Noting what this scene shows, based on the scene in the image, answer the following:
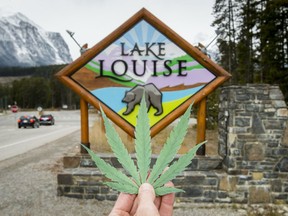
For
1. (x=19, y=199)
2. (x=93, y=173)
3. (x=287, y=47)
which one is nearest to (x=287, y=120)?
(x=93, y=173)

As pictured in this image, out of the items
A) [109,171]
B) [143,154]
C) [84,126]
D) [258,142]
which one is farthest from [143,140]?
[84,126]

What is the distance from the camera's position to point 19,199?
5.42 metres

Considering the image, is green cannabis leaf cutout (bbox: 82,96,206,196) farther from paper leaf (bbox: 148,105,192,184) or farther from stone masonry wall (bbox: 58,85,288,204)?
stone masonry wall (bbox: 58,85,288,204)

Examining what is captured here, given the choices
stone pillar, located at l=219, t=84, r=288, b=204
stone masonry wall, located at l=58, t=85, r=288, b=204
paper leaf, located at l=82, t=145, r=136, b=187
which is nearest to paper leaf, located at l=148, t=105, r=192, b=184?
paper leaf, located at l=82, t=145, r=136, b=187

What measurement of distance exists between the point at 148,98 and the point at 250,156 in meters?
2.29

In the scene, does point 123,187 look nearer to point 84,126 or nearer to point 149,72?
point 149,72

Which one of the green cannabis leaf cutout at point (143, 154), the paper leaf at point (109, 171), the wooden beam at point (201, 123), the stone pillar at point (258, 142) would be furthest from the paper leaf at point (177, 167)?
the wooden beam at point (201, 123)

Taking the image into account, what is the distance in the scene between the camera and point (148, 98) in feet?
17.7

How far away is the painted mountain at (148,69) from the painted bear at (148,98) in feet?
0.22

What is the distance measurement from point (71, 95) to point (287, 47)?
71.6 meters

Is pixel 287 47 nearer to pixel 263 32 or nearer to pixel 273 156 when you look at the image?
pixel 263 32

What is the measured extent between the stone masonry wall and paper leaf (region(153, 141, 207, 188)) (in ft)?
14.8

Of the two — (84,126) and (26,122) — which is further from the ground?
(84,126)

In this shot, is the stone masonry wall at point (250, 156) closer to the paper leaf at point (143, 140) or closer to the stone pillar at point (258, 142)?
the stone pillar at point (258, 142)
